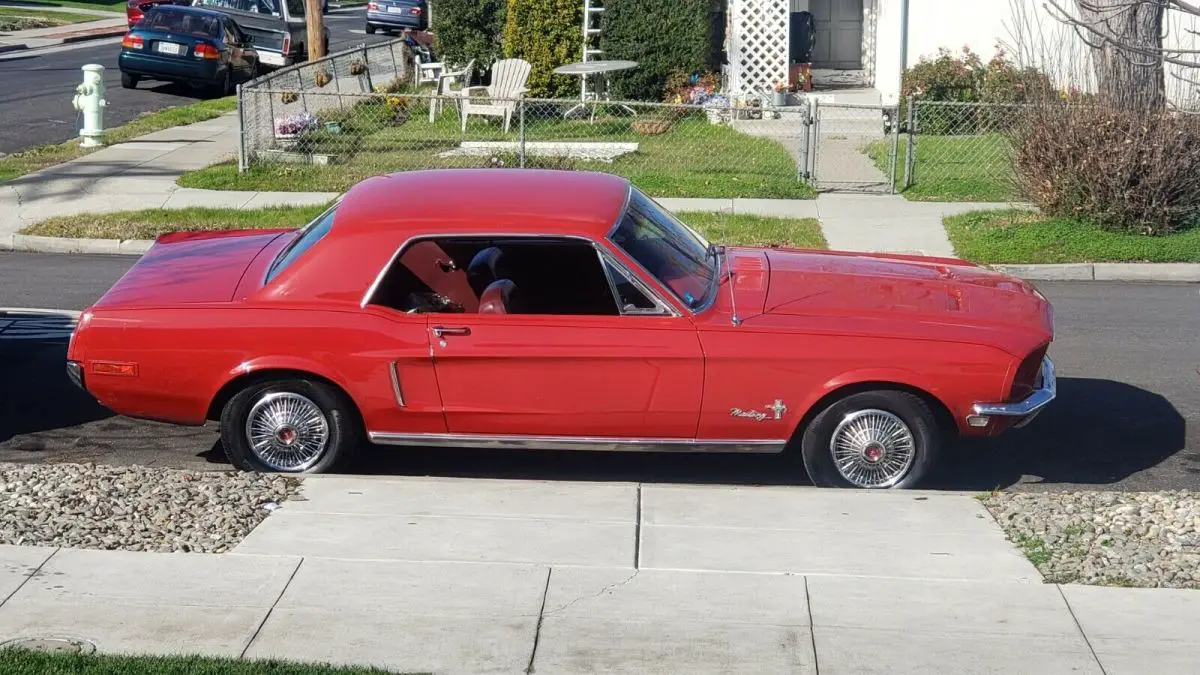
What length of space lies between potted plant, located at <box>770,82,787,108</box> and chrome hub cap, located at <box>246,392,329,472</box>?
13638 mm

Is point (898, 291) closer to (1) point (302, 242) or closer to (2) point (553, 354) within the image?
(2) point (553, 354)

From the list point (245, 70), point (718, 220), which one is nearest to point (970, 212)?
point (718, 220)

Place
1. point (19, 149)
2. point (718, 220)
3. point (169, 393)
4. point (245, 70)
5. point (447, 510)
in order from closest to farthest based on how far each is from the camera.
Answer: point (447, 510) → point (169, 393) → point (718, 220) → point (19, 149) → point (245, 70)

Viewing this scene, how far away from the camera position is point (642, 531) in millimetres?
6320

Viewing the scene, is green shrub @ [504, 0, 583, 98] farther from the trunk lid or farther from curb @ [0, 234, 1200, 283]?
the trunk lid

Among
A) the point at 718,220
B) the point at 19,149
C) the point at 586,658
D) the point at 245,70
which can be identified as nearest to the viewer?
the point at 586,658

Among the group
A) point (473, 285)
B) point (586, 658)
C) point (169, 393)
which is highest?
point (473, 285)

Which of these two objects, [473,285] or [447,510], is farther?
[473,285]

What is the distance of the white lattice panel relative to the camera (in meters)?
20.4

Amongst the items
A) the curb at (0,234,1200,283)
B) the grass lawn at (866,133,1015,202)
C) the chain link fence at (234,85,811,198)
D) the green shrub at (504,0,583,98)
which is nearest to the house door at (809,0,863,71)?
the chain link fence at (234,85,811,198)

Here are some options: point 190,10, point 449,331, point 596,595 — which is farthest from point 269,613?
point 190,10

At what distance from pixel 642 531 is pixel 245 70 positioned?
21873 millimetres

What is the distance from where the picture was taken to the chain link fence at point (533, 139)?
53.1 ft

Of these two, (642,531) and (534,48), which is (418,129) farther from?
(642,531)
